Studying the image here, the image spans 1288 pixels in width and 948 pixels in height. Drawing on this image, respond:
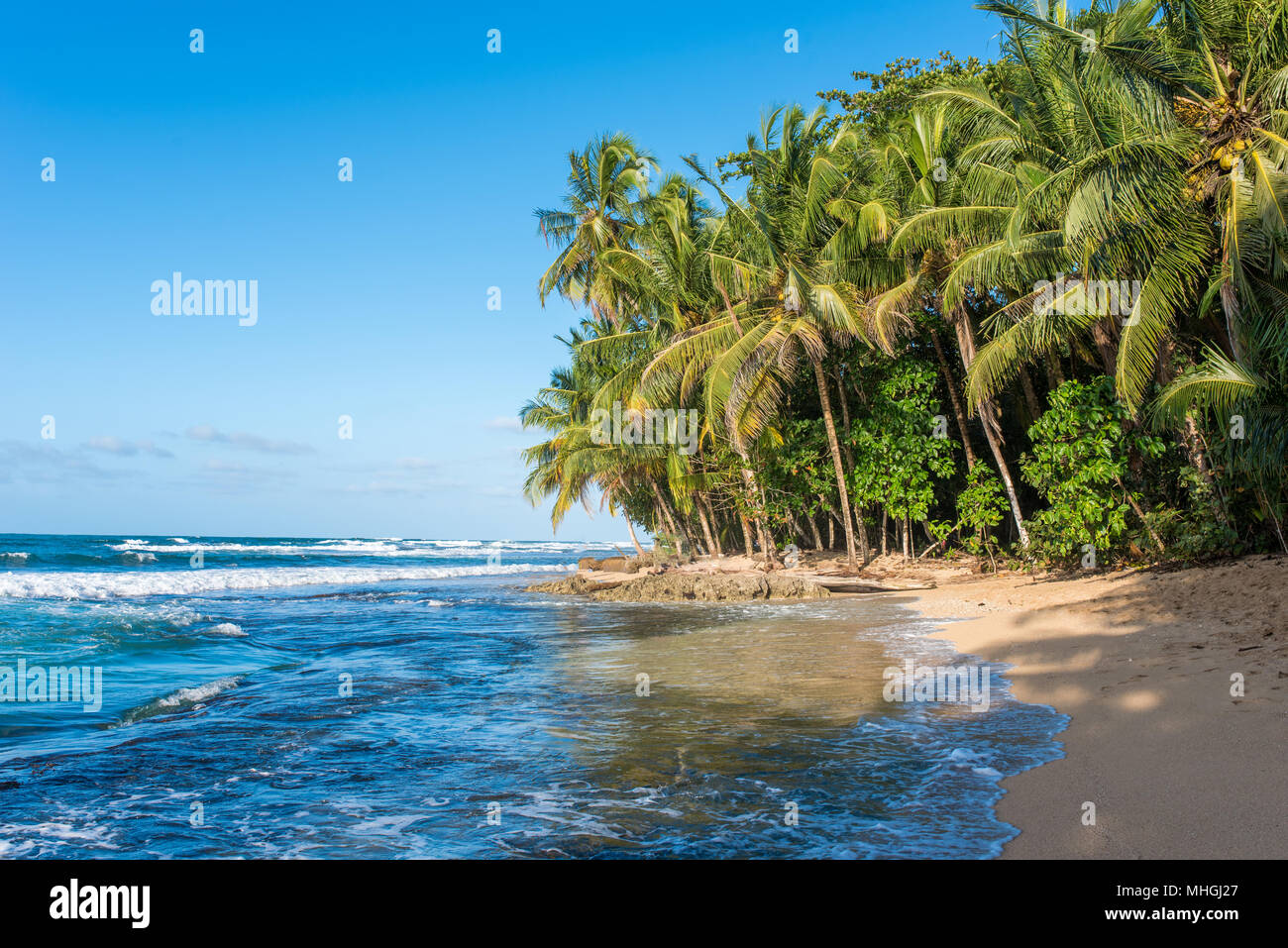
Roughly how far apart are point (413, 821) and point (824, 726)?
124 inches

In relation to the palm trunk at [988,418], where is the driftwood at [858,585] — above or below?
below

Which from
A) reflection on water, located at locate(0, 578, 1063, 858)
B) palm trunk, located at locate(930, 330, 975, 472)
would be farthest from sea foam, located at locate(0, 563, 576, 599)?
palm trunk, located at locate(930, 330, 975, 472)

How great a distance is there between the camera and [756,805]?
427cm

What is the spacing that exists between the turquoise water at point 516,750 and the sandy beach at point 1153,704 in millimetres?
313

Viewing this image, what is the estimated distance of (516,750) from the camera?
5.74 m

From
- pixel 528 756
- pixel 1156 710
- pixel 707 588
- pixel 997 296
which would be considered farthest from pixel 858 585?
pixel 528 756

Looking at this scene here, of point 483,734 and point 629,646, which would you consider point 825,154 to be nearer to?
point 629,646

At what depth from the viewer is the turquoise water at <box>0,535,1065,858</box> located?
4.02 m

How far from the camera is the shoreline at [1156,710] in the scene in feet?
11.8

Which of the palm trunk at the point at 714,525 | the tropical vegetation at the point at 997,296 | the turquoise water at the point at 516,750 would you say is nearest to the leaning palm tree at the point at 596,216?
the tropical vegetation at the point at 997,296

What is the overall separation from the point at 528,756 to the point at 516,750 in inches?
8.7

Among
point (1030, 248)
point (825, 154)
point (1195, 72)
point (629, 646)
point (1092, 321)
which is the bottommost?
point (629, 646)

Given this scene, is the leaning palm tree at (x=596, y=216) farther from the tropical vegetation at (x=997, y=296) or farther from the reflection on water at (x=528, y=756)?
the reflection on water at (x=528, y=756)
